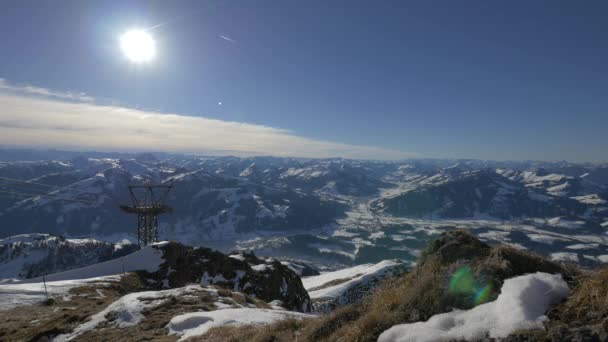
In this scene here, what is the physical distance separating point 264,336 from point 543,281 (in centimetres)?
870

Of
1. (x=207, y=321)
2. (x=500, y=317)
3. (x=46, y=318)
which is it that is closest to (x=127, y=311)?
(x=46, y=318)

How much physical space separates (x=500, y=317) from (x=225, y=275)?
58.8m

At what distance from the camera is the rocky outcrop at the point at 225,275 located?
55969 mm

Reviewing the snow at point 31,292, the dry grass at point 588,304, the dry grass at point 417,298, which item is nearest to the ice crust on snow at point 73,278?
the snow at point 31,292

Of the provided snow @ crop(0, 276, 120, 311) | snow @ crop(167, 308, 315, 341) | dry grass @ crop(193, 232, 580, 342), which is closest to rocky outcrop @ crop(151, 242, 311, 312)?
snow @ crop(0, 276, 120, 311)

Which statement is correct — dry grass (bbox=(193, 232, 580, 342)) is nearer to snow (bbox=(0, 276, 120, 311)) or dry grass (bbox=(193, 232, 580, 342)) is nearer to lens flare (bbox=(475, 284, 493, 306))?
lens flare (bbox=(475, 284, 493, 306))

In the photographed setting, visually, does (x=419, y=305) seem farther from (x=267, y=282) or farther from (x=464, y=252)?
(x=267, y=282)

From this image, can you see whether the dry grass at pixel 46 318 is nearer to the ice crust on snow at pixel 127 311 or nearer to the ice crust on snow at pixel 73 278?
the ice crust on snow at pixel 127 311

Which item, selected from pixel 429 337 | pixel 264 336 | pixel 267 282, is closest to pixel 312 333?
pixel 264 336

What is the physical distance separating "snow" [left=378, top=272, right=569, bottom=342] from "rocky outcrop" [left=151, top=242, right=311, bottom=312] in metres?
53.1

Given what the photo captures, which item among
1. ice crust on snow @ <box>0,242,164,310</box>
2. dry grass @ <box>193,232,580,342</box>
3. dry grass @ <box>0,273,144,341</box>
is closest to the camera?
dry grass @ <box>193,232,580,342</box>

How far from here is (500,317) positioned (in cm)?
667

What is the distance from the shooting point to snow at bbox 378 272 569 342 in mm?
6355

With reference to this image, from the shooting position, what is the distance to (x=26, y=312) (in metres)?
30.6
